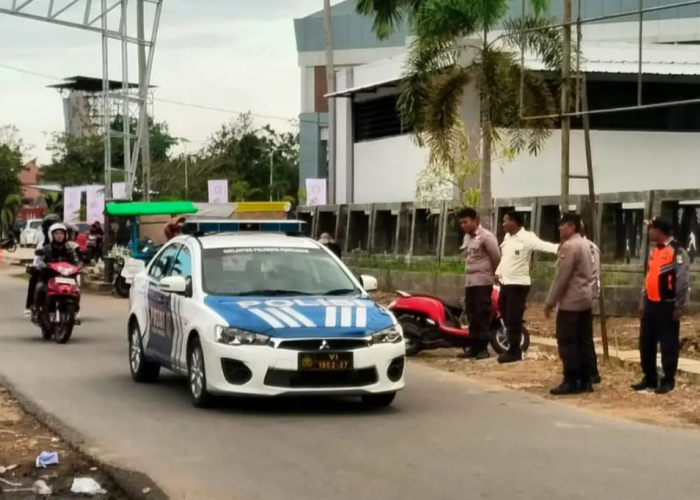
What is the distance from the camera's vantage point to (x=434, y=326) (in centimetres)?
1620

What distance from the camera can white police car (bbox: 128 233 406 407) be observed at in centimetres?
1091

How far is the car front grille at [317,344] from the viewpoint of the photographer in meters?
10.9

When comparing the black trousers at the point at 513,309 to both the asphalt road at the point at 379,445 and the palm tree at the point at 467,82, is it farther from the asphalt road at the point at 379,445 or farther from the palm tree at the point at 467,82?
the palm tree at the point at 467,82

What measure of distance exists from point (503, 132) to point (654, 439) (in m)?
18.4

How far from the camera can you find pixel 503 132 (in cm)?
2820

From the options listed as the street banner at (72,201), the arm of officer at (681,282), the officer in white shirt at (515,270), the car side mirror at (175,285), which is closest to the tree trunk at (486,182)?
the officer in white shirt at (515,270)

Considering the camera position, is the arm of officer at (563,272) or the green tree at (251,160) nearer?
the arm of officer at (563,272)

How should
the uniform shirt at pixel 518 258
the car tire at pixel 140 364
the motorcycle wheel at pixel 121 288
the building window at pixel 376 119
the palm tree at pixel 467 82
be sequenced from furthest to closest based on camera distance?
1. the building window at pixel 376 119
2. the motorcycle wheel at pixel 121 288
3. the palm tree at pixel 467 82
4. the uniform shirt at pixel 518 258
5. the car tire at pixel 140 364

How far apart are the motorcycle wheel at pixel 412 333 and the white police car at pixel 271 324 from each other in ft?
11.9

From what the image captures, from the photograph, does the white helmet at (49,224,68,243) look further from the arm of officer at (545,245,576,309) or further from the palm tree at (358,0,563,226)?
the palm tree at (358,0,563,226)

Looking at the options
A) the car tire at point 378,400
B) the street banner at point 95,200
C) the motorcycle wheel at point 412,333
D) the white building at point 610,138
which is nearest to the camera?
the car tire at point 378,400

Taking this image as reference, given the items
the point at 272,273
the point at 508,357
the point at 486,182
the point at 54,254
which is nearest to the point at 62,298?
the point at 54,254

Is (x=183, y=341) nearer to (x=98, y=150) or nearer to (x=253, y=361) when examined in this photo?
(x=253, y=361)

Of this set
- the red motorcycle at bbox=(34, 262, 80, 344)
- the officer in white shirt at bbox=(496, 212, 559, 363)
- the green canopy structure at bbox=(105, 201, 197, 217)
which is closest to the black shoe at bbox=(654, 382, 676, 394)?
the officer in white shirt at bbox=(496, 212, 559, 363)
